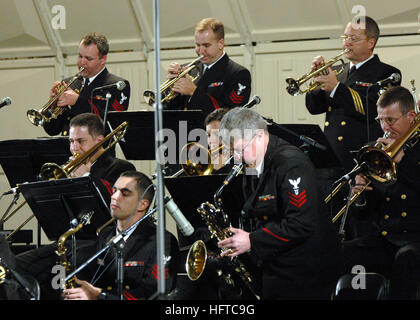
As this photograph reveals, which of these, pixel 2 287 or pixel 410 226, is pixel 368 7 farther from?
pixel 2 287

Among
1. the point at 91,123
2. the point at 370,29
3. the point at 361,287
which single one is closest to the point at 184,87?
the point at 91,123

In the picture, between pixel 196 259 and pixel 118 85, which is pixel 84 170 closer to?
pixel 118 85

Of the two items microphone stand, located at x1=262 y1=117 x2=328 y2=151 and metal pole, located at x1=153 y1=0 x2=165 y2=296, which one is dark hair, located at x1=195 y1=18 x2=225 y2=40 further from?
metal pole, located at x1=153 y1=0 x2=165 y2=296

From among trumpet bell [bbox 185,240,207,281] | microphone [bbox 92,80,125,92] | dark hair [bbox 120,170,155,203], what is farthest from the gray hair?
microphone [bbox 92,80,125,92]

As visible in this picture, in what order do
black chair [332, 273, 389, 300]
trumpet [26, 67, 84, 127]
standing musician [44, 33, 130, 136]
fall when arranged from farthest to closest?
trumpet [26, 67, 84, 127] < standing musician [44, 33, 130, 136] < black chair [332, 273, 389, 300]

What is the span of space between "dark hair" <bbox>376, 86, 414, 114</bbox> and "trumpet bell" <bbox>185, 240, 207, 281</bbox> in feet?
4.77

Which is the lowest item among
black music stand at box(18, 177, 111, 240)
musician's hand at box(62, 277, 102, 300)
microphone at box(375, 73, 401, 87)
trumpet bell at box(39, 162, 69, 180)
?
musician's hand at box(62, 277, 102, 300)

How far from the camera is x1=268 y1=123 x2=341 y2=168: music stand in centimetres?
457

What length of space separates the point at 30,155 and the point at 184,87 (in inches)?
49.5

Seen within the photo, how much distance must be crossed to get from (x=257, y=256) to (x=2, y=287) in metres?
1.53

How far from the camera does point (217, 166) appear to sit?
5016 millimetres

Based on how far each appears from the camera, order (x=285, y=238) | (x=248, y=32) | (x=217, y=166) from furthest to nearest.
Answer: (x=248, y=32), (x=217, y=166), (x=285, y=238)

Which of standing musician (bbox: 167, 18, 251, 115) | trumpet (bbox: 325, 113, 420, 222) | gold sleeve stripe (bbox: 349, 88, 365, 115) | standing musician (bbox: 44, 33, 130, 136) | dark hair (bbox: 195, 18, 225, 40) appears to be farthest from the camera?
standing musician (bbox: 44, 33, 130, 136)
